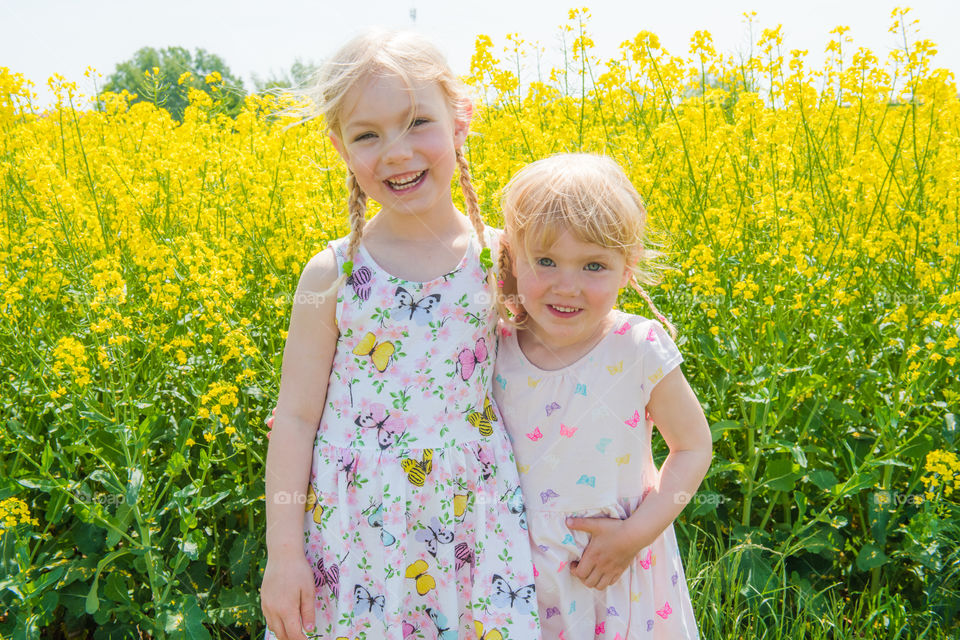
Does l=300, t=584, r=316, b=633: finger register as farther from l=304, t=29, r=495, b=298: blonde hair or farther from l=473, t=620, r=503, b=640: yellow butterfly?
l=304, t=29, r=495, b=298: blonde hair

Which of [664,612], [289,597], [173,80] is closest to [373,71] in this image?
[289,597]

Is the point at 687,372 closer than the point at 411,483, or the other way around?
the point at 411,483

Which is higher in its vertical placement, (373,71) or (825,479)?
(373,71)

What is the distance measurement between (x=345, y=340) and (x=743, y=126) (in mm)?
1838

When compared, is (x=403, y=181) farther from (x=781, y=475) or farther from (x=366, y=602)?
(x=781, y=475)

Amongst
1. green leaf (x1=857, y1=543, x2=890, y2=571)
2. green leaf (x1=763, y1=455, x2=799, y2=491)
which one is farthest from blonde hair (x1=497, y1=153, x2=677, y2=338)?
green leaf (x1=857, y1=543, x2=890, y2=571)

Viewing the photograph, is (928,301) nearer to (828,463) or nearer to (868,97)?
(828,463)

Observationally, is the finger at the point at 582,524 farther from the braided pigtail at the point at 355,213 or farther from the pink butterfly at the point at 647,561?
the braided pigtail at the point at 355,213

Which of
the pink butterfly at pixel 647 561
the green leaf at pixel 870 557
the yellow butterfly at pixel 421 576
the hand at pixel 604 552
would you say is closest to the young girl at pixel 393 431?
the yellow butterfly at pixel 421 576

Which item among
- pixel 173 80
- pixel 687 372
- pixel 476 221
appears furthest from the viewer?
pixel 173 80

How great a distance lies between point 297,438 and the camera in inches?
58.5

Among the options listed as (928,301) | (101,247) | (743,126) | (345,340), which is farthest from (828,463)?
(101,247)

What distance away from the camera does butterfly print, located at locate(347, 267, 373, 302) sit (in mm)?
1483

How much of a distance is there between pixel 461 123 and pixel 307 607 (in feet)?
3.21
